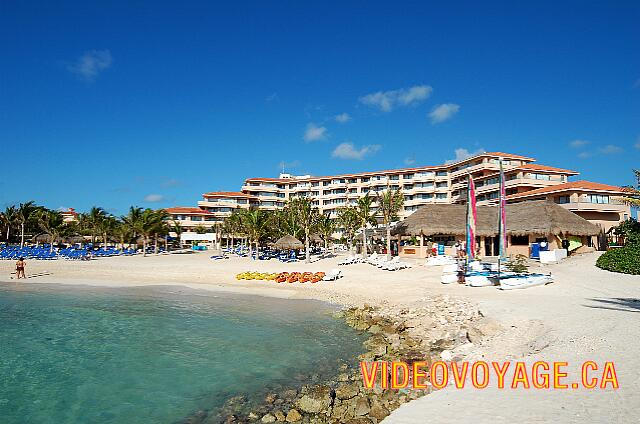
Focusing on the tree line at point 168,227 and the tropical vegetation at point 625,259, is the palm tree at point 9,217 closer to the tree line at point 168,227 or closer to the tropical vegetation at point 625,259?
the tree line at point 168,227

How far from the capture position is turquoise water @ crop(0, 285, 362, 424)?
31.9 ft

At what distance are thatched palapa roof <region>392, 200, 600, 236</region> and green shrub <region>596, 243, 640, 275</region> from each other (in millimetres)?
7334

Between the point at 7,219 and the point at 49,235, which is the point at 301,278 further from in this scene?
the point at 7,219

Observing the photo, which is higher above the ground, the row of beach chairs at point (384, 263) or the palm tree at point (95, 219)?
the palm tree at point (95, 219)

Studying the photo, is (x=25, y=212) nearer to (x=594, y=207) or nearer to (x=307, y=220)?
(x=307, y=220)

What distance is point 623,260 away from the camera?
74.2 feet

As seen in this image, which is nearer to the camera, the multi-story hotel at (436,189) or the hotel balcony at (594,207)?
the hotel balcony at (594,207)

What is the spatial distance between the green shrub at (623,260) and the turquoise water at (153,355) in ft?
54.4

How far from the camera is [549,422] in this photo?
5512 millimetres

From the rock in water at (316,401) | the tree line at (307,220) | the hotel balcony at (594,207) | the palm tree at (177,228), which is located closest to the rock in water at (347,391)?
the rock in water at (316,401)

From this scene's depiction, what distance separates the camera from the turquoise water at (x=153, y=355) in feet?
31.9

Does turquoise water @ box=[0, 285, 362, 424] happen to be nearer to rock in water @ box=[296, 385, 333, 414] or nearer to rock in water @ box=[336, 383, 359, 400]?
rock in water @ box=[296, 385, 333, 414]

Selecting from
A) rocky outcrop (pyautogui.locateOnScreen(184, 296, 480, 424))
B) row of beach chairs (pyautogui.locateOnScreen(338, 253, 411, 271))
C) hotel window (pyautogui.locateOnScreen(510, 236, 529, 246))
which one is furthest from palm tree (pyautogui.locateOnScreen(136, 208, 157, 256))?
hotel window (pyautogui.locateOnScreen(510, 236, 529, 246))

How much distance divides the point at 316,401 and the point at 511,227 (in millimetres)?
31420
